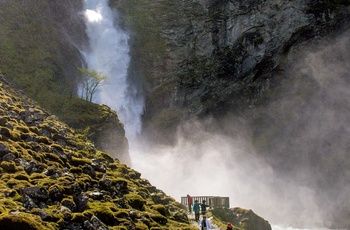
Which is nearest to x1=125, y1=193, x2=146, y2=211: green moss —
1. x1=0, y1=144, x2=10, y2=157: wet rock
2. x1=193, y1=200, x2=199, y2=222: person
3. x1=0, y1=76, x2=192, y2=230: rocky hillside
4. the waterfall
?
x1=0, y1=76, x2=192, y2=230: rocky hillside

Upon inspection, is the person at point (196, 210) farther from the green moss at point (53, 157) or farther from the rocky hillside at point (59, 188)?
the green moss at point (53, 157)

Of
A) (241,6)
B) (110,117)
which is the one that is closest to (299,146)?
(241,6)

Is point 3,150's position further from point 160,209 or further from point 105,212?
point 160,209

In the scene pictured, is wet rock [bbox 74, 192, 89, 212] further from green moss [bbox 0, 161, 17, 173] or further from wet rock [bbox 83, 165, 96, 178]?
wet rock [bbox 83, 165, 96, 178]

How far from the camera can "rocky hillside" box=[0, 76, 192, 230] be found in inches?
574

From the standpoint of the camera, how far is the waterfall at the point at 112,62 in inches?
2589

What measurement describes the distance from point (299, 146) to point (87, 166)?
46399 millimetres

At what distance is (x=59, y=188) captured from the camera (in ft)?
54.6

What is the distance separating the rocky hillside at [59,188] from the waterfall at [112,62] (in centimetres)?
3746

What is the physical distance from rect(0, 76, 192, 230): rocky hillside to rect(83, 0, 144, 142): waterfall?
37.5 m

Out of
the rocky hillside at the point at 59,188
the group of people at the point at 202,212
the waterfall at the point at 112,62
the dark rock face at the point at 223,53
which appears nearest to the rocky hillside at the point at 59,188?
the rocky hillside at the point at 59,188

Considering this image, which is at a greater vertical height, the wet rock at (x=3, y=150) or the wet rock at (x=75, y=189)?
the wet rock at (x=3, y=150)

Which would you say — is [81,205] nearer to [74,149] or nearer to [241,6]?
[74,149]

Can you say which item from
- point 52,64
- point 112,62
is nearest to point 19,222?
point 52,64
